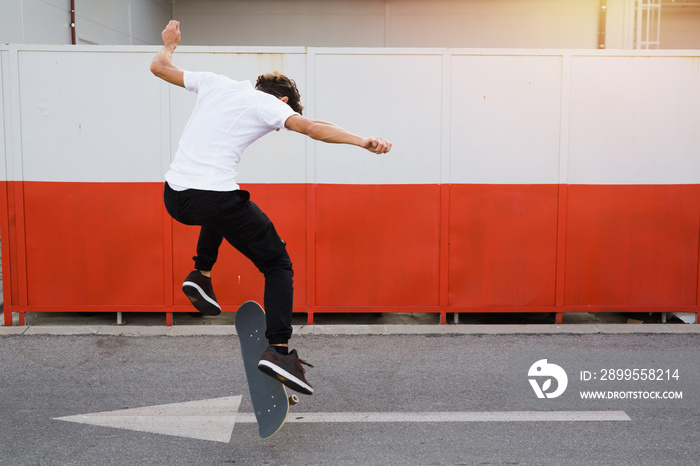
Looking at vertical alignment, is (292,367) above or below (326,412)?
above

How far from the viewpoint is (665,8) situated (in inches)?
471

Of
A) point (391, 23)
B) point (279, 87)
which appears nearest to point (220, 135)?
point (279, 87)

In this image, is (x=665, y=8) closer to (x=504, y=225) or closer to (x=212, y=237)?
(x=504, y=225)

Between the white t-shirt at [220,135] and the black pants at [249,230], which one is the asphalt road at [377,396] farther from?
the white t-shirt at [220,135]

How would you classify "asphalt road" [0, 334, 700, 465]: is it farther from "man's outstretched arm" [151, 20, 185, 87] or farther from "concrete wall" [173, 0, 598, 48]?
"concrete wall" [173, 0, 598, 48]

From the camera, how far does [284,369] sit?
12.5 ft

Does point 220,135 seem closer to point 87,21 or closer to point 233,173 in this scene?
point 233,173

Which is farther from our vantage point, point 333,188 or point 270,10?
point 270,10

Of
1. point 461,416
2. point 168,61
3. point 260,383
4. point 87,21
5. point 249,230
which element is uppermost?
point 87,21

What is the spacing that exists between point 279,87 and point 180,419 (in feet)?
6.76

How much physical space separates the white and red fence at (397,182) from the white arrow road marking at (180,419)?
7.20 ft

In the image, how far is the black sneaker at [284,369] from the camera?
379 centimetres

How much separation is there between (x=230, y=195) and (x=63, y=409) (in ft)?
6.22

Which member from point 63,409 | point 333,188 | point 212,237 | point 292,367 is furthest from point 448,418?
point 333,188
